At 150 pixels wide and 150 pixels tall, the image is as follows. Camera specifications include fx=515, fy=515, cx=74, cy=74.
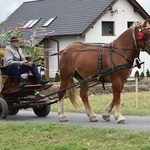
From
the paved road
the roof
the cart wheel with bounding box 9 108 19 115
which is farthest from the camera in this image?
the roof

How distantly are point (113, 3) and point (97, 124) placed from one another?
28.9 metres

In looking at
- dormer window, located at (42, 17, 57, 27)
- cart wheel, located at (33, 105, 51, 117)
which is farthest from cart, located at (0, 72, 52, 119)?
dormer window, located at (42, 17, 57, 27)

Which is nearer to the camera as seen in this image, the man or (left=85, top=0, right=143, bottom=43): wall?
the man

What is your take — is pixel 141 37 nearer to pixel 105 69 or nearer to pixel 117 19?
pixel 105 69

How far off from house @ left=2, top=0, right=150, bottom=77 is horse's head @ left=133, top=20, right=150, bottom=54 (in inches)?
1013

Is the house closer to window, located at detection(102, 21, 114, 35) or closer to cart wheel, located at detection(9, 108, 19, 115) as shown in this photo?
window, located at detection(102, 21, 114, 35)

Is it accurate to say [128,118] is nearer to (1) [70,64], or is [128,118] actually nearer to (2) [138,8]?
(1) [70,64]

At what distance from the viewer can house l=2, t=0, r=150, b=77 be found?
38.4 metres

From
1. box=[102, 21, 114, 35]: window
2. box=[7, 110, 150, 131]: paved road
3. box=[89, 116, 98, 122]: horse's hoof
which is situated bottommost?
box=[7, 110, 150, 131]: paved road

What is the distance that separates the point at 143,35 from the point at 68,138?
11.1ft

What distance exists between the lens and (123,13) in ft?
135

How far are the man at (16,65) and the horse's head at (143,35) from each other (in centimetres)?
274

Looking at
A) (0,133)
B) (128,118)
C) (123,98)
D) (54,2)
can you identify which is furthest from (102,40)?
(0,133)

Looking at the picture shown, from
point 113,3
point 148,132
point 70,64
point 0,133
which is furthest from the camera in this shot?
point 113,3
